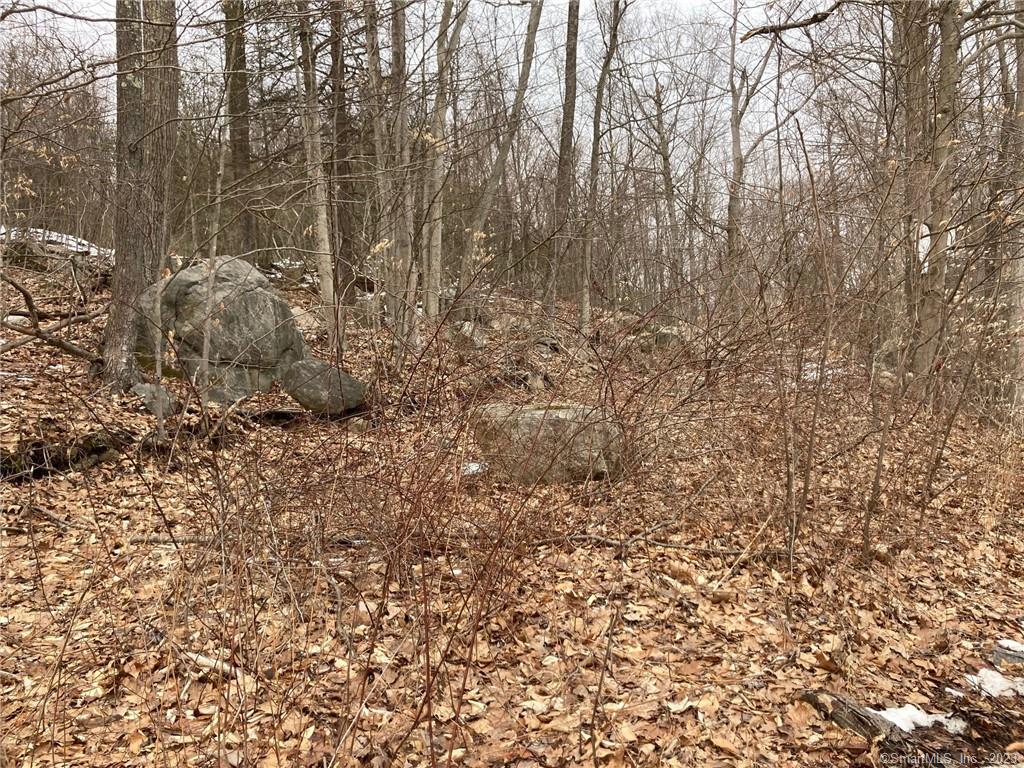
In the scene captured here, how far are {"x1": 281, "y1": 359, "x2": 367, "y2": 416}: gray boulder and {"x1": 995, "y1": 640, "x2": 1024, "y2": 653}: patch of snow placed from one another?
5.41 m

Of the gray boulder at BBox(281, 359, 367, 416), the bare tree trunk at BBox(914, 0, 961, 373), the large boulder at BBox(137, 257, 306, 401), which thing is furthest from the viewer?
the large boulder at BBox(137, 257, 306, 401)

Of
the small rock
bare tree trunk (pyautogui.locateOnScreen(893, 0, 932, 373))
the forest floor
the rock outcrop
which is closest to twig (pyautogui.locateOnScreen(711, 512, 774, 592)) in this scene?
the forest floor

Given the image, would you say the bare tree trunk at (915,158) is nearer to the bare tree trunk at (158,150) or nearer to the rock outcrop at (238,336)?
the rock outcrop at (238,336)

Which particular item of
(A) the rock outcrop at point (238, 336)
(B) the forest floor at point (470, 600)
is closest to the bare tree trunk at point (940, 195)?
(B) the forest floor at point (470, 600)

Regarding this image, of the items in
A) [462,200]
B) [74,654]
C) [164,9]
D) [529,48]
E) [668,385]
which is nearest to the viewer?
[74,654]

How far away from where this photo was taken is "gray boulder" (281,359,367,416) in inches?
263

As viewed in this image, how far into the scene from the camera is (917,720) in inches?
113

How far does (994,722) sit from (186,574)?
13.0 ft

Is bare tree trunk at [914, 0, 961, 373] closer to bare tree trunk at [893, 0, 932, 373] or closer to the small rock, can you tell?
bare tree trunk at [893, 0, 932, 373]

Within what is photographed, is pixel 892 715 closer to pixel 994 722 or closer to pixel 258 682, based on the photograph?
pixel 994 722

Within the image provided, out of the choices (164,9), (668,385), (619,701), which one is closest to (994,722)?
(619,701)

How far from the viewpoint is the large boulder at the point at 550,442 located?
4.65 m

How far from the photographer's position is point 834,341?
16.0 feet

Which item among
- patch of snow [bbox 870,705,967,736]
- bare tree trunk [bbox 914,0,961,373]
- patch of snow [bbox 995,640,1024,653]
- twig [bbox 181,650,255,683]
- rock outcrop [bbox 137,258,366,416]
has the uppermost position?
bare tree trunk [bbox 914,0,961,373]
